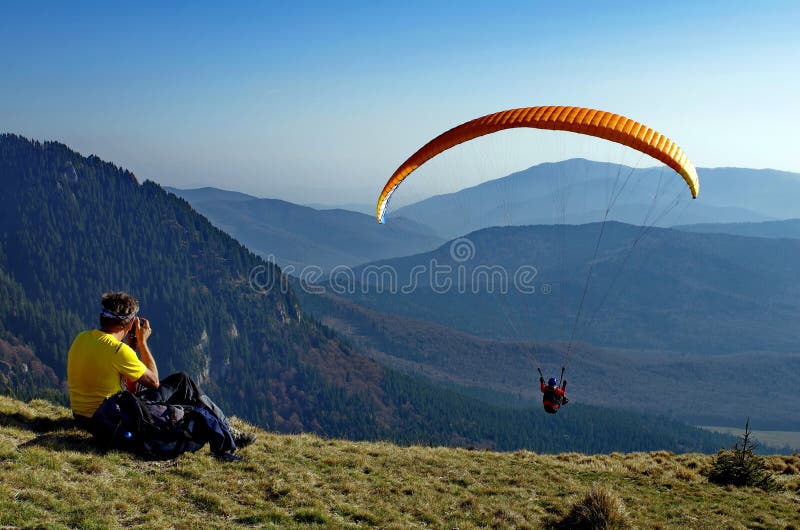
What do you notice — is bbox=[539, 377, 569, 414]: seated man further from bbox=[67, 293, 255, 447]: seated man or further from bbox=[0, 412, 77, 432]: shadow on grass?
bbox=[0, 412, 77, 432]: shadow on grass

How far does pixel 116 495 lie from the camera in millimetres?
11070

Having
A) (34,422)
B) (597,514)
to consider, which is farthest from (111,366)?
(597,514)

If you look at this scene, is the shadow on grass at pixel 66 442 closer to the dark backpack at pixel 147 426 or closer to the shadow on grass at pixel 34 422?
the dark backpack at pixel 147 426

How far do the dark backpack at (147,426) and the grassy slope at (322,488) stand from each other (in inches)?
11.2

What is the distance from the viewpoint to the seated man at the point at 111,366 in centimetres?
1223

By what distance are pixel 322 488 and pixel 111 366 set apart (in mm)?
5349

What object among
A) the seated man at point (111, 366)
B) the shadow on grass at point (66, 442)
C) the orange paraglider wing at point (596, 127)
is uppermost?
the orange paraglider wing at point (596, 127)

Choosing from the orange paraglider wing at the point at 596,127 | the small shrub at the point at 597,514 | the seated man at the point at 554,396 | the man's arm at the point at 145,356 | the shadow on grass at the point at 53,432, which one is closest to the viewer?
the shadow on grass at the point at 53,432

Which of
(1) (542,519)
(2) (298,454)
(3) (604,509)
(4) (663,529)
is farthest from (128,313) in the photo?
(4) (663,529)

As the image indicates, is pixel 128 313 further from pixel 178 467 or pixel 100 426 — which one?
pixel 178 467

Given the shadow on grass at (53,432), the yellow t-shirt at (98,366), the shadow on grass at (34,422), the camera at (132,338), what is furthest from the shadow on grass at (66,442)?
the camera at (132,338)

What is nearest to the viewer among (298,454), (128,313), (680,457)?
(128,313)

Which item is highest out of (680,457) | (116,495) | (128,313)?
(128,313)

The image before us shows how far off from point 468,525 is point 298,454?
17.2 feet
